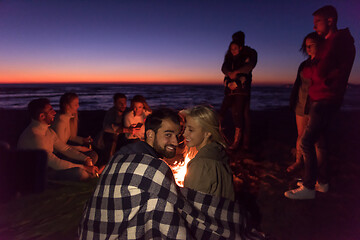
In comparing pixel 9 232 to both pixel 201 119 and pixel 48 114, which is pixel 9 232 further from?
pixel 201 119

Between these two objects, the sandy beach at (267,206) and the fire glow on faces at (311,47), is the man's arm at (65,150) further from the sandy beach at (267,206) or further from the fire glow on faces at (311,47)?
the fire glow on faces at (311,47)

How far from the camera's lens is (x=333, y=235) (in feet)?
8.97

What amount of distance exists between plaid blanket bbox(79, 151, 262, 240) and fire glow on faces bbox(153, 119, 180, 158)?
0.93 ft

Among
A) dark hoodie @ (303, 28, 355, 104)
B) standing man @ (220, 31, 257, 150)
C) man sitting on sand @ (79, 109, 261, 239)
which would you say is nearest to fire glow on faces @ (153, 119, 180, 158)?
man sitting on sand @ (79, 109, 261, 239)

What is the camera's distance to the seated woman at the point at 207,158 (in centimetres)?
212

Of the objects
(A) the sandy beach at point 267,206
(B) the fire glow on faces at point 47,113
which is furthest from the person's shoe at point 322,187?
(B) the fire glow on faces at point 47,113

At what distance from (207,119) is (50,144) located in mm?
2283

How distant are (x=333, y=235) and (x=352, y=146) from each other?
14.4 feet

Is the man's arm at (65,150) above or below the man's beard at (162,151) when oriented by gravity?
below

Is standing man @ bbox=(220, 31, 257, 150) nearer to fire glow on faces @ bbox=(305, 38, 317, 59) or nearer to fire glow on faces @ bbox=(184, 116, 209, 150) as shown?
fire glow on faces @ bbox=(305, 38, 317, 59)

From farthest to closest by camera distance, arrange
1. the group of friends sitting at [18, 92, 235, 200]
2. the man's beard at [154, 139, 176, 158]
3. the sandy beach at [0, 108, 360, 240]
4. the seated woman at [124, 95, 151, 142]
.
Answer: the seated woman at [124, 95, 151, 142] < the sandy beach at [0, 108, 360, 240] < the group of friends sitting at [18, 92, 235, 200] < the man's beard at [154, 139, 176, 158]

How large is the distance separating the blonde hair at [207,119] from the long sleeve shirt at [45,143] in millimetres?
2064

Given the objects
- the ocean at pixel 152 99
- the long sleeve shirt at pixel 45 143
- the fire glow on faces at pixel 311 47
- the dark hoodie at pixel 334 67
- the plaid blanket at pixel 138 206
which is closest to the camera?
the plaid blanket at pixel 138 206

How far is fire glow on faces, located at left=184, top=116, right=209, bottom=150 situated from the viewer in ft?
→ 7.97
